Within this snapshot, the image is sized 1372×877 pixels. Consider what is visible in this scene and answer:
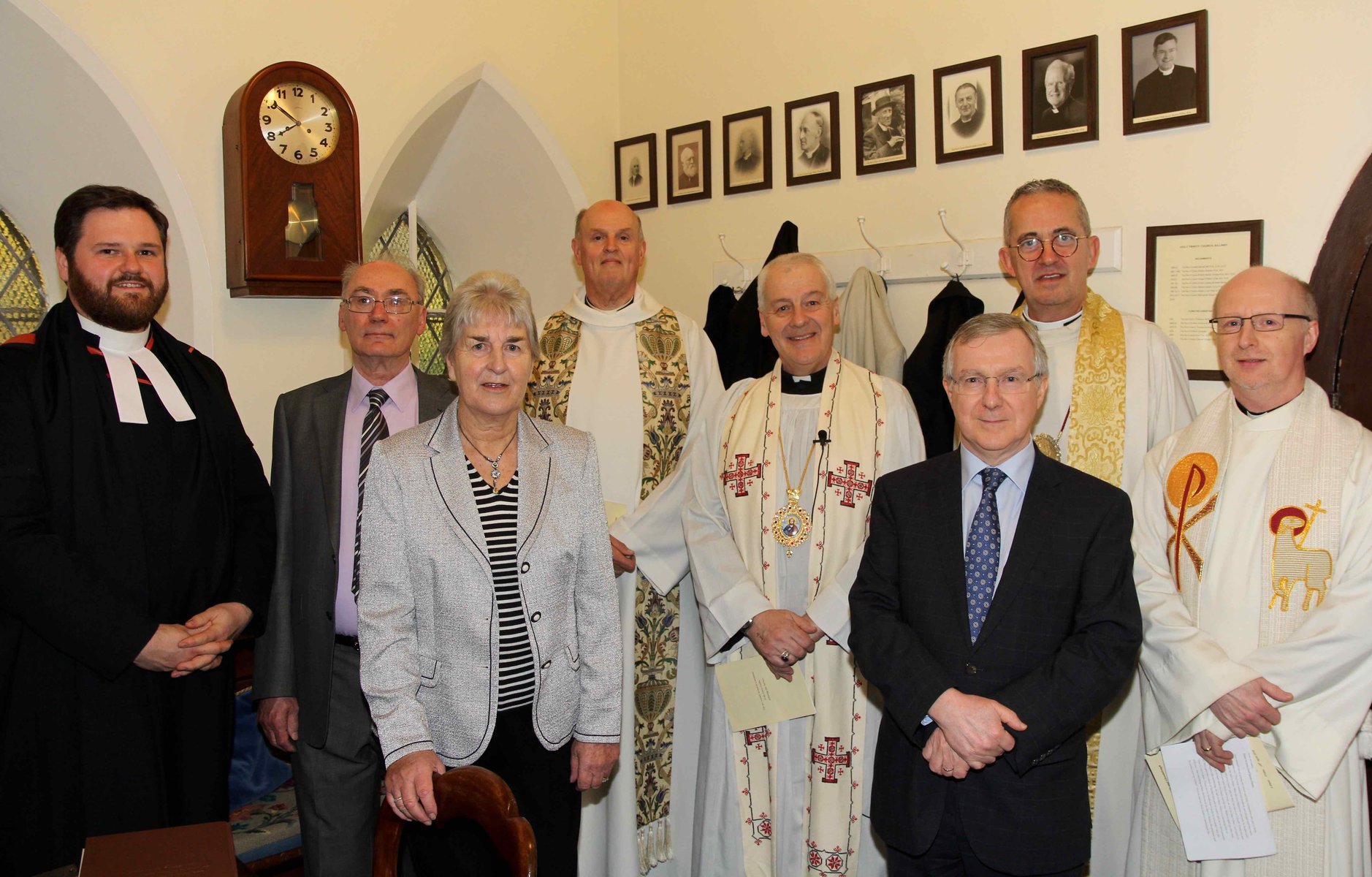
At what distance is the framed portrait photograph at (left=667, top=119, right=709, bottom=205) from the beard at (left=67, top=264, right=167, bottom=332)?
2.57m

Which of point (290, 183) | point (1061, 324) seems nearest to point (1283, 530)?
point (1061, 324)

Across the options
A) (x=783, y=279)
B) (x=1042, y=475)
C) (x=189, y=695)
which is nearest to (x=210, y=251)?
(x=189, y=695)

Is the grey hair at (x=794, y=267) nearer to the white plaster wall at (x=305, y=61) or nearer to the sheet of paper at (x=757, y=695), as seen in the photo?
the sheet of paper at (x=757, y=695)

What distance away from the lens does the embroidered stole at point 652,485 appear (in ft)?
11.4

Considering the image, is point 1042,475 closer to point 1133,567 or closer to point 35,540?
point 1133,567

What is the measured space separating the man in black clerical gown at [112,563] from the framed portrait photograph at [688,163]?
2475mm

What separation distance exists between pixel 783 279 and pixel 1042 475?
3.48ft

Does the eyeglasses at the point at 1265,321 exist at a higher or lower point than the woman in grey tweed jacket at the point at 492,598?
higher

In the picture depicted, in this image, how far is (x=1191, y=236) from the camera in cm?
329

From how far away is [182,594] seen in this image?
8.87 ft

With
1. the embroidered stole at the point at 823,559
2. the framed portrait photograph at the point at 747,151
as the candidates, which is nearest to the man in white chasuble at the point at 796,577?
the embroidered stole at the point at 823,559

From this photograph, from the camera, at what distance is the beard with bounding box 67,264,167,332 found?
2627 mm

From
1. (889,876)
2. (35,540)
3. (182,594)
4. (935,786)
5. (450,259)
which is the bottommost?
(889,876)

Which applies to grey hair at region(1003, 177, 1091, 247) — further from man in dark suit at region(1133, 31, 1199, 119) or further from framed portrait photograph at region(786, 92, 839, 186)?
framed portrait photograph at region(786, 92, 839, 186)
